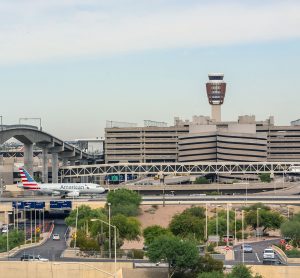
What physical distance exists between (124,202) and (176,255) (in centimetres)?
7788

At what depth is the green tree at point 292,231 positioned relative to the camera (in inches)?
4374

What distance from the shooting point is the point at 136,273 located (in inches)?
3012

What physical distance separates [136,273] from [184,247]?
4.70 m

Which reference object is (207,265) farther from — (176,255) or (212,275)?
(212,275)

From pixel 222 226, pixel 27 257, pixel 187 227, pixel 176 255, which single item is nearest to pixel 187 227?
pixel 187 227

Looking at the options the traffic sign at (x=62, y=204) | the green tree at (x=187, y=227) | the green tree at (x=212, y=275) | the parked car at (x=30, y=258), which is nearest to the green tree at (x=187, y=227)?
the green tree at (x=187, y=227)

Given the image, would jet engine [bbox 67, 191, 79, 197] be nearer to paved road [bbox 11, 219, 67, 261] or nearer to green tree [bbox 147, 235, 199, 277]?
paved road [bbox 11, 219, 67, 261]

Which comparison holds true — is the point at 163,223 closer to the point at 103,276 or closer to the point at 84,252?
the point at 84,252

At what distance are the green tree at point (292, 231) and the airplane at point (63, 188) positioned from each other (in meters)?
74.7

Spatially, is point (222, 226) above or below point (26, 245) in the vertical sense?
above

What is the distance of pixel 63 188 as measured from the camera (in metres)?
190

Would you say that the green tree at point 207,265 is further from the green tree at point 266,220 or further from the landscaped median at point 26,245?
the green tree at point 266,220

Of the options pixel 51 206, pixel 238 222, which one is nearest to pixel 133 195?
pixel 51 206

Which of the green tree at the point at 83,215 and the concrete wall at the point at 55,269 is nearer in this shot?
the concrete wall at the point at 55,269
